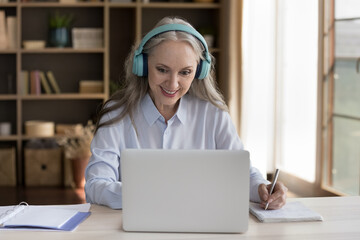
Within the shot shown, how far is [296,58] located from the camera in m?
5.16

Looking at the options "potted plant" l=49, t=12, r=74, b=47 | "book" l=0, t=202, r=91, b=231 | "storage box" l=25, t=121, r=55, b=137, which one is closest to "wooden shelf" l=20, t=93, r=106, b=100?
"storage box" l=25, t=121, r=55, b=137

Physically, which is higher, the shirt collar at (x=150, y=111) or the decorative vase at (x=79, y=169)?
the shirt collar at (x=150, y=111)

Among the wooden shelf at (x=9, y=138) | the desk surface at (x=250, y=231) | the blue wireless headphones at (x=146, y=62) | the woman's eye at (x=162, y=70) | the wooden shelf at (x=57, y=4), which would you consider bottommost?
the wooden shelf at (x=9, y=138)

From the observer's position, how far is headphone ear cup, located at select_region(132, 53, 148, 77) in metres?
2.10

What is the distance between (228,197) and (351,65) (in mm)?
2915

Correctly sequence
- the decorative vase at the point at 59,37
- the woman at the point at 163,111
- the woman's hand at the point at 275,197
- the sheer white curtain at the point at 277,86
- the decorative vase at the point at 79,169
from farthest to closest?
the decorative vase at the point at 59,37 → the decorative vase at the point at 79,169 → the sheer white curtain at the point at 277,86 → the woman at the point at 163,111 → the woman's hand at the point at 275,197

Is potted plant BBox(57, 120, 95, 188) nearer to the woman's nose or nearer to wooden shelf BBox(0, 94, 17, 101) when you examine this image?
wooden shelf BBox(0, 94, 17, 101)

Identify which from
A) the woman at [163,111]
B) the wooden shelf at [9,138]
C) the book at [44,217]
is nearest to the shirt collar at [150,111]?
the woman at [163,111]

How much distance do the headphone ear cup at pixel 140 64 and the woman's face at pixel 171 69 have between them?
30 millimetres

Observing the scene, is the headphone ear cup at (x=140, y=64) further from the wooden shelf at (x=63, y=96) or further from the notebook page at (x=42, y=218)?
the wooden shelf at (x=63, y=96)

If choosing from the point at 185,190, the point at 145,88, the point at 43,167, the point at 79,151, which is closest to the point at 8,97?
the point at 43,167

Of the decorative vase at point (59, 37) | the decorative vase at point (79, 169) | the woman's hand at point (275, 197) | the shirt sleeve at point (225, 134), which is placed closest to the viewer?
the woman's hand at point (275, 197)

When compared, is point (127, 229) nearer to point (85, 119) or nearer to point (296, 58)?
point (296, 58)

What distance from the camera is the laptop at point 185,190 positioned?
1.50 m
